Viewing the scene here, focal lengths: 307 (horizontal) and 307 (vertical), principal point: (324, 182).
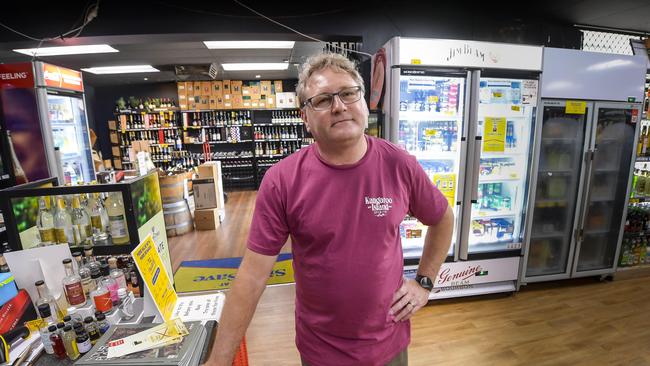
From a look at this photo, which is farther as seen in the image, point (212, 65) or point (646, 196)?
point (212, 65)

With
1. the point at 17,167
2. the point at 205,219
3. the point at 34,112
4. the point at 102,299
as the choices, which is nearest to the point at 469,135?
the point at 102,299

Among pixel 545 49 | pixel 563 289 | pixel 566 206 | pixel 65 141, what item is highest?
pixel 545 49

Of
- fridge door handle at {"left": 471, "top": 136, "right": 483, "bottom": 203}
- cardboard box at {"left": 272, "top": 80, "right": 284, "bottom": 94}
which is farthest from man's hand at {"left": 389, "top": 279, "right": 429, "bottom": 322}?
cardboard box at {"left": 272, "top": 80, "right": 284, "bottom": 94}

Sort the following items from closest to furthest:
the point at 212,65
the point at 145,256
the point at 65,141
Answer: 1. the point at 145,256
2. the point at 65,141
3. the point at 212,65

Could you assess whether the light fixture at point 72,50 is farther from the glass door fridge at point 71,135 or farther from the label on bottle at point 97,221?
the label on bottle at point 97,221

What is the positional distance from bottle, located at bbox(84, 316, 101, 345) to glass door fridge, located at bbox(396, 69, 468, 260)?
7.84 feet

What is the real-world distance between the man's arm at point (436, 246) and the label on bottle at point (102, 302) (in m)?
1.40

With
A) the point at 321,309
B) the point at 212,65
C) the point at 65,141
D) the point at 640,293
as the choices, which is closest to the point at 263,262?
the point at 321,309

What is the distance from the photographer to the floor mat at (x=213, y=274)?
3437mm

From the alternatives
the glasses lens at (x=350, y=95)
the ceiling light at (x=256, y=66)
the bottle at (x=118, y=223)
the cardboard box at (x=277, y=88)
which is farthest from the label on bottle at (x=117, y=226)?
the cardboard box at (x=277, y=88)

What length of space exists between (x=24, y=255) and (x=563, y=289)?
4472 millimetres

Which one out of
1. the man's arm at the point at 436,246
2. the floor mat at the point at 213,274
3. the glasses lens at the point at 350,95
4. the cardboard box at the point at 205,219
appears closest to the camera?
the glasses lens at the point at 350,95

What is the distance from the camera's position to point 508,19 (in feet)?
11.7

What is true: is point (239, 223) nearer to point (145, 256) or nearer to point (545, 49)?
point (145, 256)
